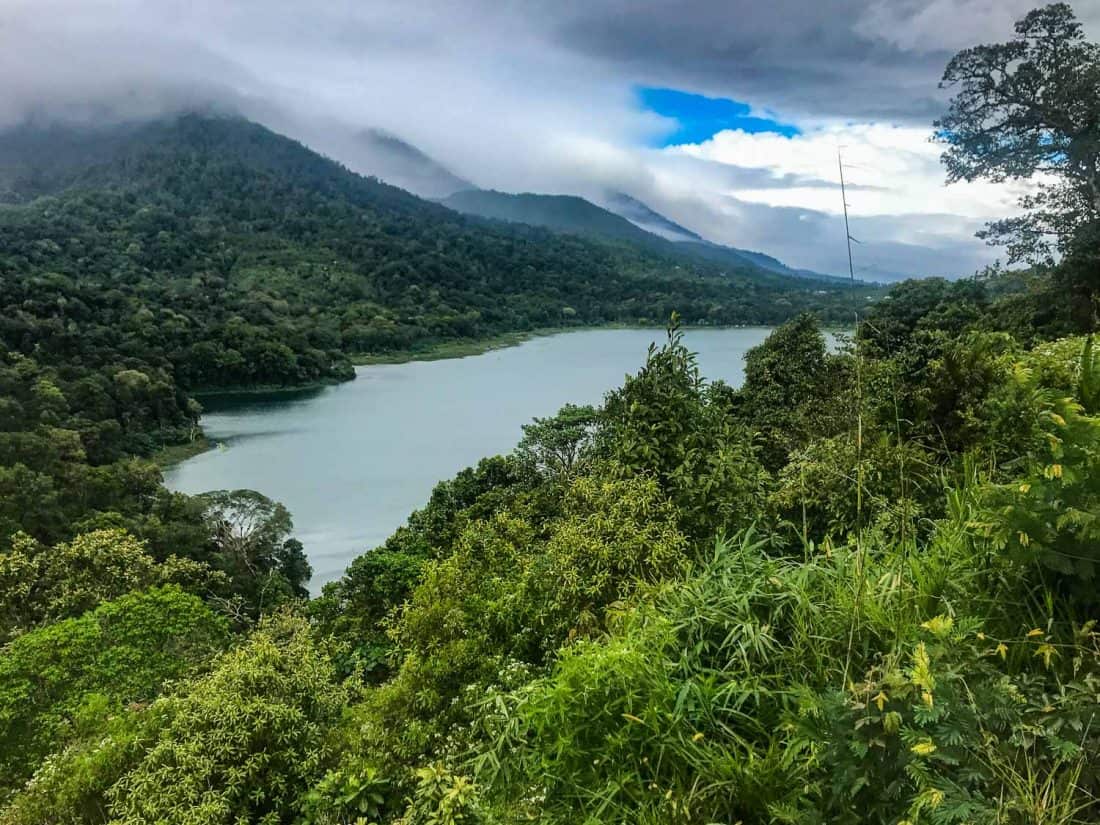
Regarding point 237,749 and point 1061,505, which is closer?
point 1061,505

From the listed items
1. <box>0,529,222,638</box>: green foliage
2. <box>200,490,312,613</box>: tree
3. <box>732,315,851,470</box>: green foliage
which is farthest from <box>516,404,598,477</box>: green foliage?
<box>200,490,312,613</box>: tree

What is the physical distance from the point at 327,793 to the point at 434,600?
1435mm

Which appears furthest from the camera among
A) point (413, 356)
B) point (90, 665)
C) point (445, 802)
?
point (413, 356)

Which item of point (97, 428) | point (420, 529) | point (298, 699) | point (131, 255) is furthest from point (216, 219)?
point (298, 699)

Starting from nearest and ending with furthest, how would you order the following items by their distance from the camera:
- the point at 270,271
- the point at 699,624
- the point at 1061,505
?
the point at 1061,505
the point at 699,624
the point at 270,271

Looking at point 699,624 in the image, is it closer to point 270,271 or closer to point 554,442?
point 554,442

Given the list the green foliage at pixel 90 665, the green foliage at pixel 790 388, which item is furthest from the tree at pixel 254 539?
the green foliage at pixel 790 388

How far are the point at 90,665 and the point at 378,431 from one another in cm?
2729

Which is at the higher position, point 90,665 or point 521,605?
point 521,605

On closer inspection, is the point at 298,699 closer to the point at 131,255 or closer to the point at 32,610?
the point at 32,610

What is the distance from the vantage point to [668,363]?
5.11 metres

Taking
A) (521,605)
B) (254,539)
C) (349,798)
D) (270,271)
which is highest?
(270,271)

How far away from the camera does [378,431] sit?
34.7 meters

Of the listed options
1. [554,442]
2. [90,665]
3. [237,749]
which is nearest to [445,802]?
[237,749]
